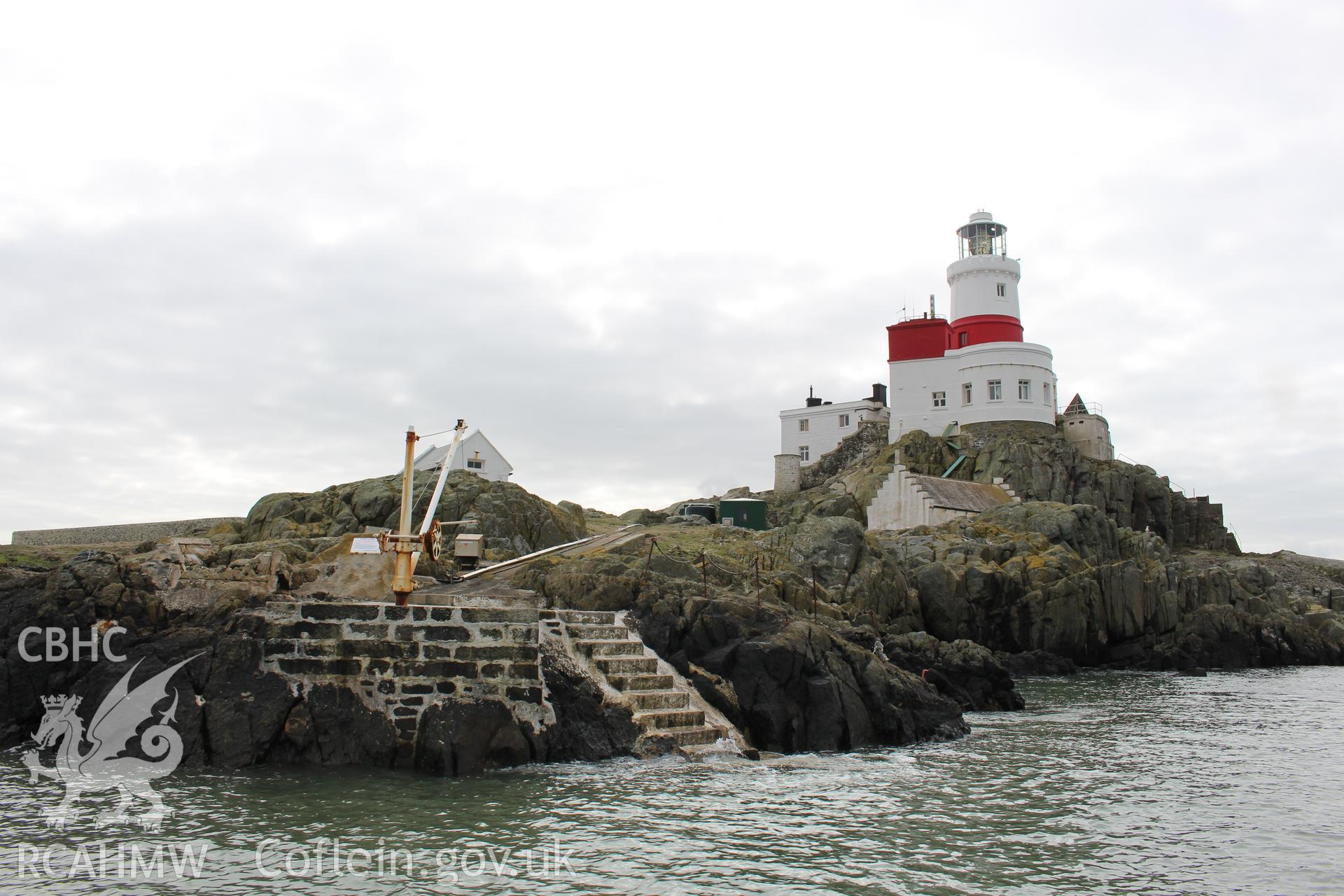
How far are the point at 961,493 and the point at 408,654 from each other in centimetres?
4916

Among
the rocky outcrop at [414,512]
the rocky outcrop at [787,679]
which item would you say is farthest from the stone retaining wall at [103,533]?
the rocky outcrop at [787,679]

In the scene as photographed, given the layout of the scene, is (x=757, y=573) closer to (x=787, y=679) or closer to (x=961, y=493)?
(x=787, y=679)

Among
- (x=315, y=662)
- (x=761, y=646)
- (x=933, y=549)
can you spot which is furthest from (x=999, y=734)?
(x=933, y=549)

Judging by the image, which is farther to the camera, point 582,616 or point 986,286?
point 986,286

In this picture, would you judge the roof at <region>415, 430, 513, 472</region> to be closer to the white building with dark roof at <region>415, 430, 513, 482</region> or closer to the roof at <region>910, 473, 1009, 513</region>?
the white building with dark roof at <region>415, 430, 513, 482</region>

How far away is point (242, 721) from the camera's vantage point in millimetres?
13234

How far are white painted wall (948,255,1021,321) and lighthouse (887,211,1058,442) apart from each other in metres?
0.05

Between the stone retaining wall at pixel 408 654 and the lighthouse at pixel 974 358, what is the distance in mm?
59899

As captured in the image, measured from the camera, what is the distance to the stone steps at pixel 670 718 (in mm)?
14828

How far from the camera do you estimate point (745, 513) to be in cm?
5941

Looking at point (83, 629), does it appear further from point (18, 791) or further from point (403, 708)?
point (403, 708)

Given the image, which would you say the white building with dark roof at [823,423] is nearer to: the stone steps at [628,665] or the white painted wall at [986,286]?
the white painted wall at [986,286]

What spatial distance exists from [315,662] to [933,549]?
3647 cm

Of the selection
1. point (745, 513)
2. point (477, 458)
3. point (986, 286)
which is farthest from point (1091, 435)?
point (477, 458)
